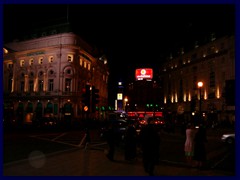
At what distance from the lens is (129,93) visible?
14125cm

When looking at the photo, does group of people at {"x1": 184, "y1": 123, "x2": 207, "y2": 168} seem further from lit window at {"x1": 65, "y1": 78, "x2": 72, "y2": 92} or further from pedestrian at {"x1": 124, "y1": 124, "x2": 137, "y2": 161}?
lit window at {"x1": 65, "y1": 78, "x2": 72, "y2": 92}

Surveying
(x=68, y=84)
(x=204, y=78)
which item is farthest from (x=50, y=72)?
(x=204, y=78)

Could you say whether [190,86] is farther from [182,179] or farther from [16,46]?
[182,179]

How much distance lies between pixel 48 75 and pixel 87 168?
55.5m

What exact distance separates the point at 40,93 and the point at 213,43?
40.3 m

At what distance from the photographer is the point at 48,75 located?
65000 millimetres

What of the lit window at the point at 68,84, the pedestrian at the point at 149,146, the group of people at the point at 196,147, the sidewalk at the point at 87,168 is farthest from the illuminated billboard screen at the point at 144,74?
the pedestrian at the point at 149,146

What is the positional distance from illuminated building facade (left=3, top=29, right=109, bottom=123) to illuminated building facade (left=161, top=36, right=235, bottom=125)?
2514 centimetres

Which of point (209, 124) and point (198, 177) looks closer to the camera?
point (198, 177)

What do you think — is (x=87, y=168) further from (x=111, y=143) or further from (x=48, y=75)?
(x=48, y=75)

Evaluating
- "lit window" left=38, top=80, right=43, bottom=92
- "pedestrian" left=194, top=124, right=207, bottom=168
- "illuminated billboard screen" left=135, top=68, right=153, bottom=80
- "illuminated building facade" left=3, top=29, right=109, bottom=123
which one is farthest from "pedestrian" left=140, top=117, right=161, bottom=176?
"illuminated billboard screen" left=135, top=68, right=153, bottom=80

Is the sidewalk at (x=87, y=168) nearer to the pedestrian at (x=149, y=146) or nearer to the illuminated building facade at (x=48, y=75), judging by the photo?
the pedestrian at (x=149, y=146)

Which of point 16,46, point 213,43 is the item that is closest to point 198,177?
point 213,43

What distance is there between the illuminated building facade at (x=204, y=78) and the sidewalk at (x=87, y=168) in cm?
3934
